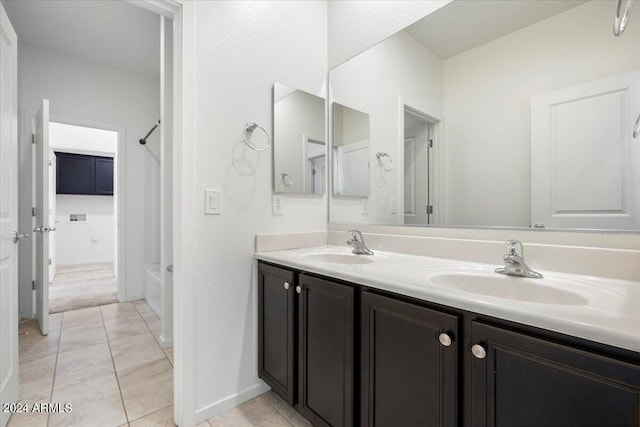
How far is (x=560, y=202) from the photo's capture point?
1.07 metres

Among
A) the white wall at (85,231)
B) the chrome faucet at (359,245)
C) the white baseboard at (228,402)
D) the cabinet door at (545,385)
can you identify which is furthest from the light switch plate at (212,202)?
the white wall at (85,231)

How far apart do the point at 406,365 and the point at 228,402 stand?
1064mm

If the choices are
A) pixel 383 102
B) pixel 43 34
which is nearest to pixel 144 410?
pixel 383 102

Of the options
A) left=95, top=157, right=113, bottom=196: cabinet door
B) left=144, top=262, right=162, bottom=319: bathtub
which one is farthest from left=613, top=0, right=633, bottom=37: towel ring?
left=95, top=157, right=113, bottom=196: cabinet door

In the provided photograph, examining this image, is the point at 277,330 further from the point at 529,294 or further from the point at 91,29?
the point at 91,29

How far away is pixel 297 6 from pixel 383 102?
2.64 feet

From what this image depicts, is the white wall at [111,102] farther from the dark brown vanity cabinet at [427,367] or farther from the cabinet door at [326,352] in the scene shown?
the cabinet door at [326,352]

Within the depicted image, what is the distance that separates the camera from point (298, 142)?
177 centimetres

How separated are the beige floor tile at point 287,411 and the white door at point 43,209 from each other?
2083 millimetres

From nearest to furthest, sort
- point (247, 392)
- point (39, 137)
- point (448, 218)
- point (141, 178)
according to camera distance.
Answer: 1. point (448, 218)
2. point (247, 392)
3. point (39, 137)
4. point (141, 178)

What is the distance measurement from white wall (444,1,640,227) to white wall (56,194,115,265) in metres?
6.33

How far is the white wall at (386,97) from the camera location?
1482mm

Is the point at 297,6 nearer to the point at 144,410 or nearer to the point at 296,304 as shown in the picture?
the point at 296,304

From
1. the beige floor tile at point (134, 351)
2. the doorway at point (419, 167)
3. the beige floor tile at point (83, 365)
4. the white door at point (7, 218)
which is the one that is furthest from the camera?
the beige floor tile at point (134, 351)
